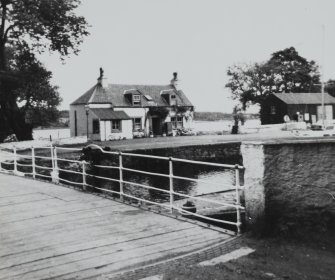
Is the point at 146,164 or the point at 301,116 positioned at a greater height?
the point at 301,116

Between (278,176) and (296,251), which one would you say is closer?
(296,251)

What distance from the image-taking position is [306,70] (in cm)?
7388

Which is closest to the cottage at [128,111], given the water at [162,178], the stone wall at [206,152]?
the water at [162,178]

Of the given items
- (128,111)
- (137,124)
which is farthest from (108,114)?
(137,124)

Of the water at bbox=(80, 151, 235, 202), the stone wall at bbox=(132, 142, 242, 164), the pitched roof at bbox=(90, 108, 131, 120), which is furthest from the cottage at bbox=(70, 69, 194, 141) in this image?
the stone wall at bbox=(132, 142, 242, 164)

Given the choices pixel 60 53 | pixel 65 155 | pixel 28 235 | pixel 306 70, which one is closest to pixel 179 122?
pixel 60 53

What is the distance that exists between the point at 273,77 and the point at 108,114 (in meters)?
39.1

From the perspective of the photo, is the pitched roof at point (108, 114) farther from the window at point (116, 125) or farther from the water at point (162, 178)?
the water at point (162, 178)

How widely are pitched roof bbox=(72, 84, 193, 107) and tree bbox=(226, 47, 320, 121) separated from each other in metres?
22.5

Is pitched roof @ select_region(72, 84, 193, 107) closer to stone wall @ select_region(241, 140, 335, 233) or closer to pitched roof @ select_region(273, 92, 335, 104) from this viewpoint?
pitched roof @ select_region(273, 92, 335, 104)

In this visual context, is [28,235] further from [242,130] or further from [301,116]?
[301,116]

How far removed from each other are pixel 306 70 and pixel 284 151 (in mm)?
73474

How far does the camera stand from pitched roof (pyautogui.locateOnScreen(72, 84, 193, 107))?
44.5 m

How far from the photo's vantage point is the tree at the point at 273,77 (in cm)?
7025
